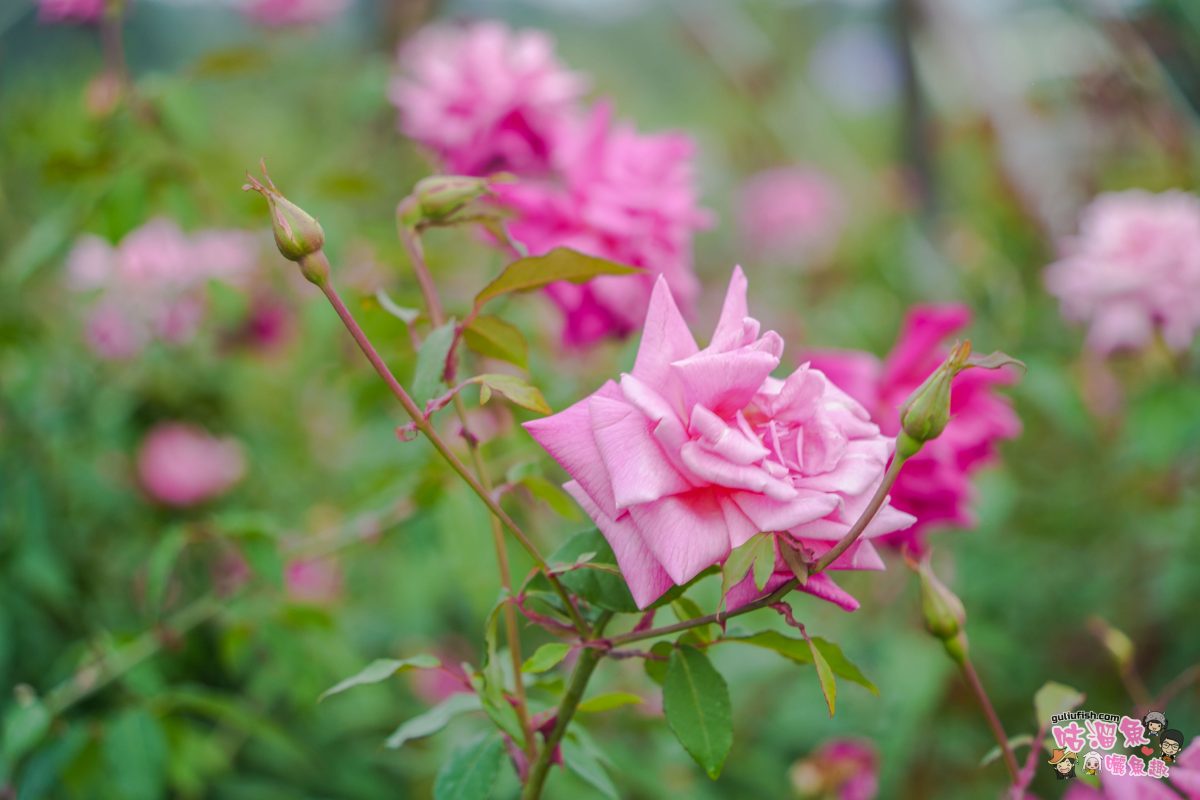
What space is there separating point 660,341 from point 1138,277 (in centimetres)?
72

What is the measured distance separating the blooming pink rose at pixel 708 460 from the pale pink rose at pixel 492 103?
408 mm

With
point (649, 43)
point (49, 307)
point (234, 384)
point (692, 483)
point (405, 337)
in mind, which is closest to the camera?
point (692, 483)

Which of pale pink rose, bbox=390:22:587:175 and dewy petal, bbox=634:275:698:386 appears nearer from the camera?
dewy petal, bbox=634:275:698:386

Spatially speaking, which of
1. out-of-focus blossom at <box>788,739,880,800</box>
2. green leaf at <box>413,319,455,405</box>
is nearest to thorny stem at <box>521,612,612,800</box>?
green leaf at <box>413,319,455,405</box>

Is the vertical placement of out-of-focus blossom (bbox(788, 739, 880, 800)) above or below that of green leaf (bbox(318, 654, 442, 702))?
below

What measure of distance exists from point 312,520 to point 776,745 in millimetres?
549

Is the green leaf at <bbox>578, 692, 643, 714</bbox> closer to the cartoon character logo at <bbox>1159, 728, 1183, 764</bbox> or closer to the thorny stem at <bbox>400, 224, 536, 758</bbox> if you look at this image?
the thorny stem at <bbox>400, 224, 536, 758</bbox>

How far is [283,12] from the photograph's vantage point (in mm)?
1455

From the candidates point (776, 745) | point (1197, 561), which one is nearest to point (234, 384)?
point (776, 745)

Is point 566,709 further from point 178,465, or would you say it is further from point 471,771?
point 178,465

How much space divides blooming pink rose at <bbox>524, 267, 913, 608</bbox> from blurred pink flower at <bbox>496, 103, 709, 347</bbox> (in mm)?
242

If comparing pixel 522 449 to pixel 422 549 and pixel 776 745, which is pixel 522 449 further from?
pixel 776 745

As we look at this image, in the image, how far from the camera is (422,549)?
0.82 m

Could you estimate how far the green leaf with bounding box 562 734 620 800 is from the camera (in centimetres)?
42
